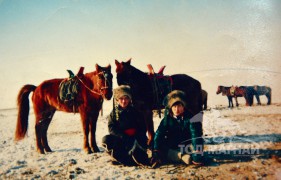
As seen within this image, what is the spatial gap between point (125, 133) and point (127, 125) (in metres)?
0.17

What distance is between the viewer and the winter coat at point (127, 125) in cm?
460

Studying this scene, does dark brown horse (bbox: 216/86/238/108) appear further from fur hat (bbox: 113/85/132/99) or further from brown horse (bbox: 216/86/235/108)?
fur hat (bbox: 113/85/132/99)

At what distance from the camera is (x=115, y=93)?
4.69 metres

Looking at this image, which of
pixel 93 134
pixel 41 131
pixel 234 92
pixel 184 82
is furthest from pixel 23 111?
pixel 234 92

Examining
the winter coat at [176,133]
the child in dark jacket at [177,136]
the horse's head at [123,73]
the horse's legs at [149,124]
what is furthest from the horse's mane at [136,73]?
the winter coat at [176,133]

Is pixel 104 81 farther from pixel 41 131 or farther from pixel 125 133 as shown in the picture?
pixel 41 131

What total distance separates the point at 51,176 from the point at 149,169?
6.53 feet

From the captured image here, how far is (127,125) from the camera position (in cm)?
464

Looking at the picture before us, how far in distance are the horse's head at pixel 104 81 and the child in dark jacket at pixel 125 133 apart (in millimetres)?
1209

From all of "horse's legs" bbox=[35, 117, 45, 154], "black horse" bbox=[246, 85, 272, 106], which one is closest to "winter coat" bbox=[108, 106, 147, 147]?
"horse's legs" bbox=[35, 117, 45, 154]

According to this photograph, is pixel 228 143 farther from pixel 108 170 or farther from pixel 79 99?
pixel 79 99

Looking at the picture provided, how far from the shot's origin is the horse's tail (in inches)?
275

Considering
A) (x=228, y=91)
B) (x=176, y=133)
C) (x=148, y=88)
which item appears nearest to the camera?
(x=176, y=133)

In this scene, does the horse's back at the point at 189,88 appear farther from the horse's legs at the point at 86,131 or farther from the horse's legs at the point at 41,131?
the horse's legs at the point at 41,131
